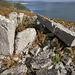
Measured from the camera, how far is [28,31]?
15.6 ft

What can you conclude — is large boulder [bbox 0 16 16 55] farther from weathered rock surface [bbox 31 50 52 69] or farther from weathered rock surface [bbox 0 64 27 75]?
weathered rock surface [bbox 31 50 52 69]

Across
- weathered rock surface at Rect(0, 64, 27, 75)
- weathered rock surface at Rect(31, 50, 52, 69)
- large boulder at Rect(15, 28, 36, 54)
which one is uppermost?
large boulder at Rect(15, 28, 36, 54)

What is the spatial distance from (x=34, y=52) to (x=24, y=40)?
3.27ft

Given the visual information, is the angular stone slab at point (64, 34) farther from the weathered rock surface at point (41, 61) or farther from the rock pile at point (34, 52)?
the weathered rock surface at point (41, 61)

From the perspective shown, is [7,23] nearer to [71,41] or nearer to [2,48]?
[2,48]

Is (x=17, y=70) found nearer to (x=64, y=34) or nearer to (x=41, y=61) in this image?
(x=41, y=61)

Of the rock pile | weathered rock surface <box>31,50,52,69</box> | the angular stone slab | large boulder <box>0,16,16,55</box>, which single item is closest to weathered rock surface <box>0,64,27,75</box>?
the rock pile

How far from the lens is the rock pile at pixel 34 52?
12.0ft

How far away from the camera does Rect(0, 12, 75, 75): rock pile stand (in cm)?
366

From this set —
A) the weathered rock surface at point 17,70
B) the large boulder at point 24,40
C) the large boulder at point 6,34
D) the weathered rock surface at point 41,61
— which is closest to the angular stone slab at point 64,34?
the weathered rock surface at point 41,61

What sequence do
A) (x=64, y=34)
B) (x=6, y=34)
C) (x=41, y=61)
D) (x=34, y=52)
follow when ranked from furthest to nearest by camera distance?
(x=34, y=52) < (x=64, y=34) < (x=41, y=61) < (x=6, y=34)

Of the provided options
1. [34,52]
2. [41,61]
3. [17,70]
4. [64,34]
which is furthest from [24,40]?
[64,34]

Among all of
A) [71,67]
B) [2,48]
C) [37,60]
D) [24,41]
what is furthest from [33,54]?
[71,67]

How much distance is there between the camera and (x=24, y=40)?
185 inches
